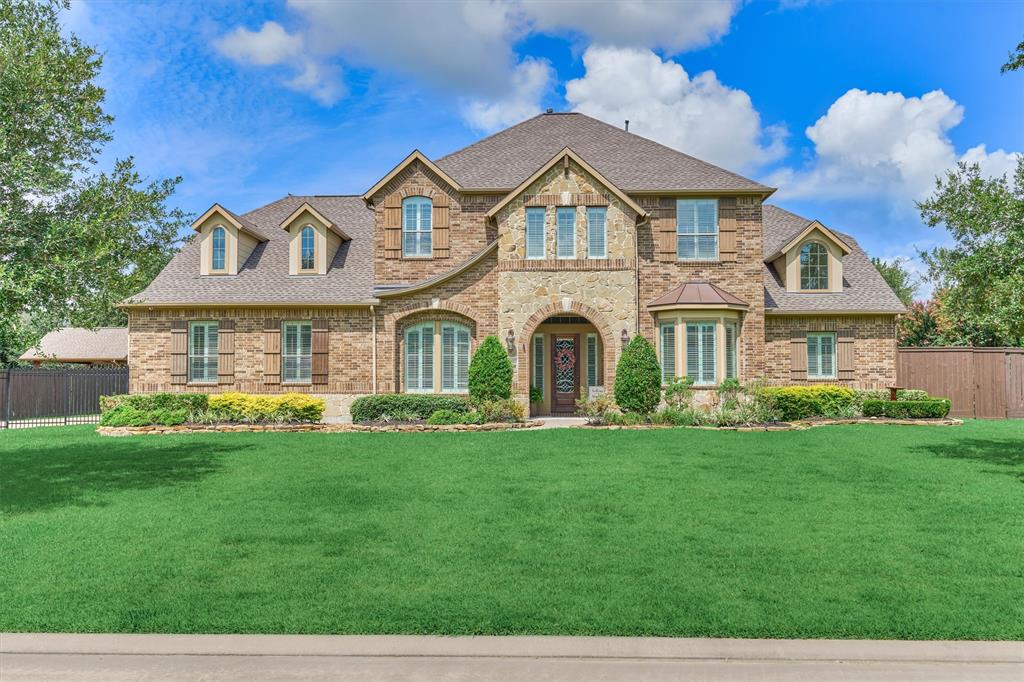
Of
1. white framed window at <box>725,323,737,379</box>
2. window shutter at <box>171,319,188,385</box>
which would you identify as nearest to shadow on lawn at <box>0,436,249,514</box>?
window shutter at <box>171,319,188,385</box>

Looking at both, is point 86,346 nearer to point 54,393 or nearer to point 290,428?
point 54,393

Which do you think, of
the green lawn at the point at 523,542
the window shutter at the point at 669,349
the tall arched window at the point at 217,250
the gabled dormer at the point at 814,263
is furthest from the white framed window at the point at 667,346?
the tall arched window at the point at 217,250

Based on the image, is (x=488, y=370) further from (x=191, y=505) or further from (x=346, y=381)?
(x=191, y=505)

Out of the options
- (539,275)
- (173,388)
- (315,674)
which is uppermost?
(539,275)

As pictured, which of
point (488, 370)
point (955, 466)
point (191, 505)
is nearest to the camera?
point (191, 505)

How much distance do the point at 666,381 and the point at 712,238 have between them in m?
4.81

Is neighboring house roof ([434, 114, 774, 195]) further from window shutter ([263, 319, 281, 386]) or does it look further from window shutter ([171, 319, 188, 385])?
window shutter ([171, 319, 188, 385])

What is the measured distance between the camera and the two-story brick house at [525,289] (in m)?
20.5

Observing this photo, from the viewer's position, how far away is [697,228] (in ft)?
70.0

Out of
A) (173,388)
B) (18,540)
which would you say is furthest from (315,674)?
(173,388)

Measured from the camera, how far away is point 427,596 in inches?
230

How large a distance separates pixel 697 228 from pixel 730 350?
12.6 feet

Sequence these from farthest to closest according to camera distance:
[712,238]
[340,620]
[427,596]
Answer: [712,238]
[427,596]
[340,620]

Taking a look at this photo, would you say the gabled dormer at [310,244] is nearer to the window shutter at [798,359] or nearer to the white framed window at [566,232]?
the white framed window at [566,232]
